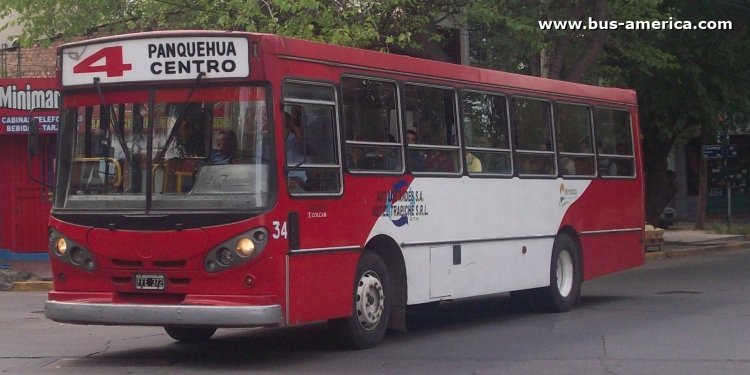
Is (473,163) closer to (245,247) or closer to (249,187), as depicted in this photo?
(249,187)

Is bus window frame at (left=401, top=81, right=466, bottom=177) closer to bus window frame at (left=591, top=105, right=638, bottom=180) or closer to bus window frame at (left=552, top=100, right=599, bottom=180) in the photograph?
bus window frame at (left=552, top=100, right=599, bottom=180)

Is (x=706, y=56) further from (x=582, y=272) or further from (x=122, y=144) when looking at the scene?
(x=122, y=144)

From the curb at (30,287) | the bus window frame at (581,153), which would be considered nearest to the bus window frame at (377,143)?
the bus window frame at (581,153)

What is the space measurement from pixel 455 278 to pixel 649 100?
1602cm

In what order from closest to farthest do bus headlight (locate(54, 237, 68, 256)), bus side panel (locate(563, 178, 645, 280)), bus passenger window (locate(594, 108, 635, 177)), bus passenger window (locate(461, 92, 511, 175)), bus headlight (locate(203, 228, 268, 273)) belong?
bus headlight (locate(203, 228, 268, 273))
bus headlight (locate(54, 237, 68, 256))
bus passenger window (locate(461, 92, 511, 175))
bus side panel (locate(563, 178, 645, 280))
bus passenger window (locate(594, 108, 635, 177))

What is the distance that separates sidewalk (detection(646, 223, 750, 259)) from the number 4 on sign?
17833mm

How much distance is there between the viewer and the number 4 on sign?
10672mm

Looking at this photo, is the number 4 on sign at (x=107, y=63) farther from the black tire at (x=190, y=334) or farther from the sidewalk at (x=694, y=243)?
the sidewalk at (x=694, y=243)

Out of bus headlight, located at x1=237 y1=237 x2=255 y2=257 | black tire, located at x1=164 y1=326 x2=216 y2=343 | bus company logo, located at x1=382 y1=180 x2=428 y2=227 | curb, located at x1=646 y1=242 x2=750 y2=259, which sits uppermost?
bus company logo, located at x1=382 y1=180 x2=428 y2=227

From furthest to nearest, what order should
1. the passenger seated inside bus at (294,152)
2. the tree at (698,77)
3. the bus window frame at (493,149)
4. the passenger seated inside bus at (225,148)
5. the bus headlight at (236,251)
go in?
the tree at (698,77) → the bus window frame at (493,149) → the passenger seated inside bus at (294,152) → the passenger seated inside bus at (225,148) → the bus headlight at (236,251)

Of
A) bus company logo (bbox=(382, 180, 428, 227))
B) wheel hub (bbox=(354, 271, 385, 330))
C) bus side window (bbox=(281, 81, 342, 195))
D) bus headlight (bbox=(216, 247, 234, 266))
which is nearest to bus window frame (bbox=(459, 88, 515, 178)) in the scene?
bus company logo (bbox=(382, 180, 428, 227))

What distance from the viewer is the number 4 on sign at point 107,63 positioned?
1067 centimetres

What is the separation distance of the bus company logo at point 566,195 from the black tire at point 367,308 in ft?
14.0

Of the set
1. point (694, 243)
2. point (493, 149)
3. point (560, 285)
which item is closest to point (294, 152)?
point (493, 149)
